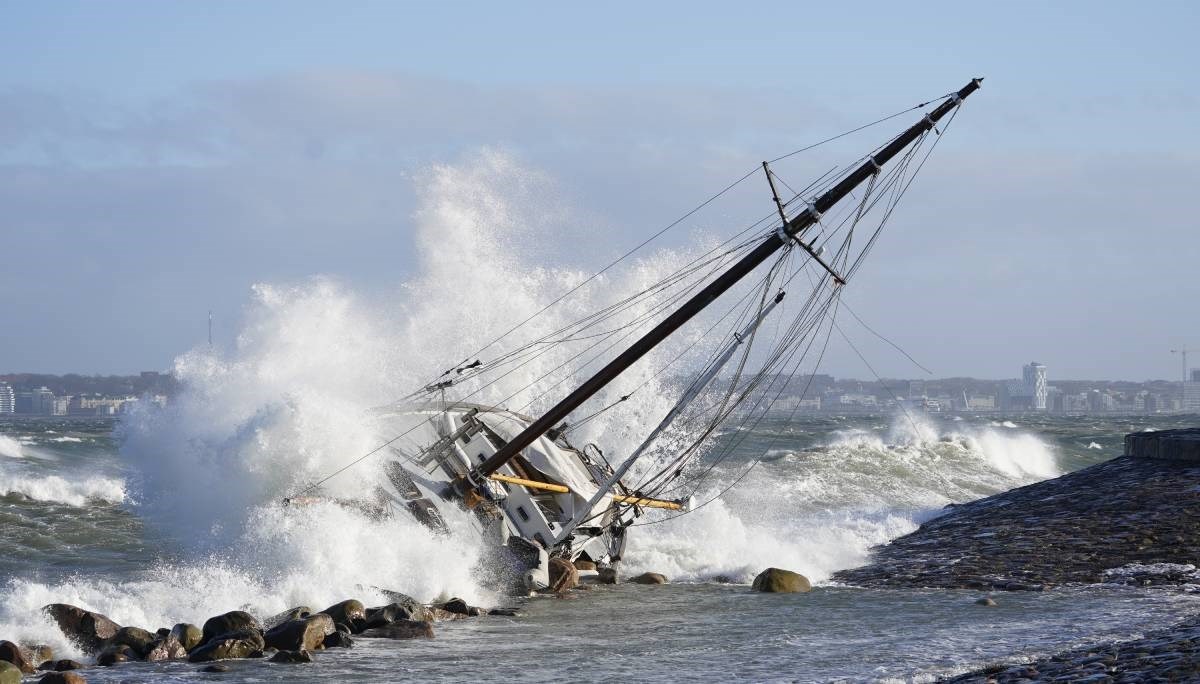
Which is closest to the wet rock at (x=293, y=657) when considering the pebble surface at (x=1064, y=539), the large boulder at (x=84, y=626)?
the large boulder at (x=84, y=626)

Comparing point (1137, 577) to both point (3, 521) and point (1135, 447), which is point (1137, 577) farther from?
point (3, 521)

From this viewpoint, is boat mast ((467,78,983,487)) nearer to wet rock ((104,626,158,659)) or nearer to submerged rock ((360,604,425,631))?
submerged rock ((360,604,425,631))

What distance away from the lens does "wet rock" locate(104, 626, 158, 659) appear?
727 inches

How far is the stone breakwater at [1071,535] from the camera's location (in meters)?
24.9

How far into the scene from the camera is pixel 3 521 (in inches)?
1411

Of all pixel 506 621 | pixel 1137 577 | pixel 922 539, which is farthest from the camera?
pixel 922 539

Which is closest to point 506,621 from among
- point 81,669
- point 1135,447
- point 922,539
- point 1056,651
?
point 81,669

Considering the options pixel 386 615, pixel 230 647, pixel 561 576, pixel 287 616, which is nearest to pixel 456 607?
pixel 386 615

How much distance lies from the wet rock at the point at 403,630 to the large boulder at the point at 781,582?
754 cm

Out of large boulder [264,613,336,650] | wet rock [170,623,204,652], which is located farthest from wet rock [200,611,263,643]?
large boulder [264,613,336,650]

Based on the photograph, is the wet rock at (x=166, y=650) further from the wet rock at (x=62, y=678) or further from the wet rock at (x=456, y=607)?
the wet rock at (x=456, y=607)

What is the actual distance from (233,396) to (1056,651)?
17055 millimetres

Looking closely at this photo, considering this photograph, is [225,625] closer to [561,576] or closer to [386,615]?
[386,615]

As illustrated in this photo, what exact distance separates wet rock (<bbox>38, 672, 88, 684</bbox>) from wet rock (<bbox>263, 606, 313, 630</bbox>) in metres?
5.09
